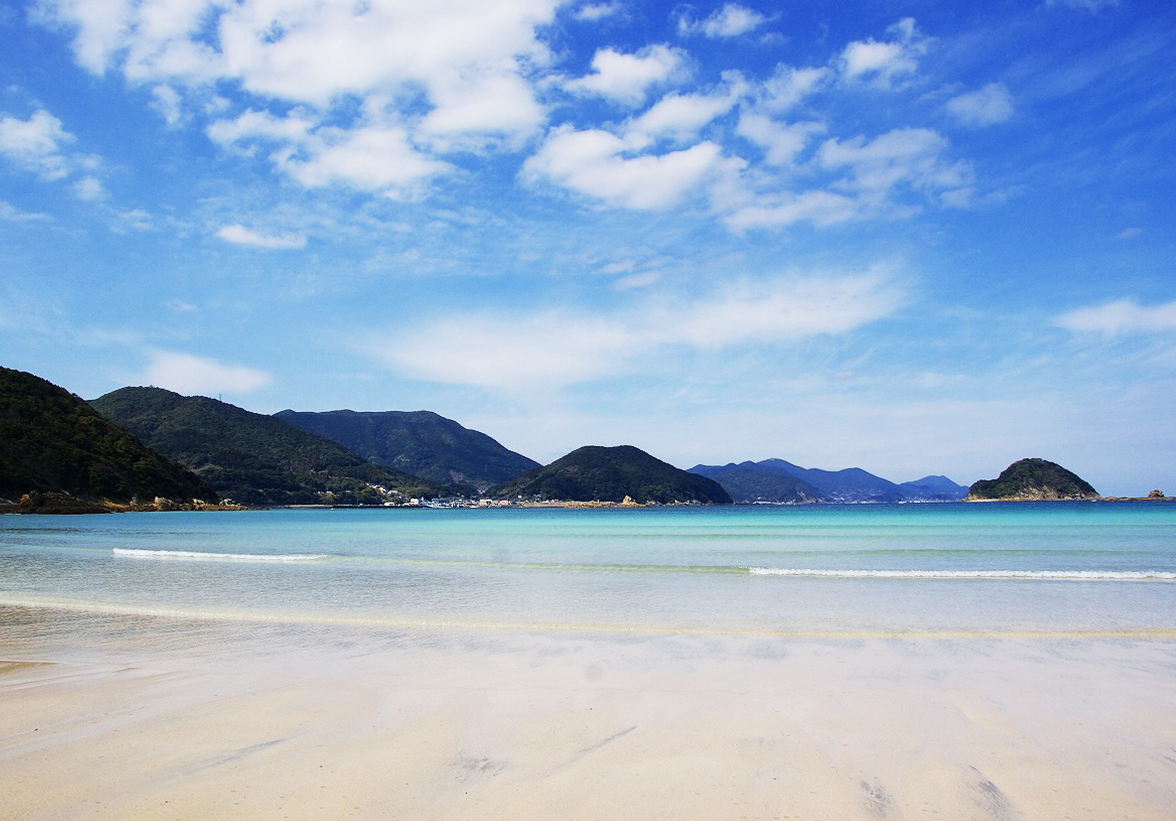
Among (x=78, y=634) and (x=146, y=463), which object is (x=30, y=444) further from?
(x=78, y=634)

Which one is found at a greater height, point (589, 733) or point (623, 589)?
point (589, 733)

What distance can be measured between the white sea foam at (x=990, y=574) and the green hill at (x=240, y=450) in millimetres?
153074

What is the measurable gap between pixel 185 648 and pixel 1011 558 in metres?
27.0

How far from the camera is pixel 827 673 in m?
8.21

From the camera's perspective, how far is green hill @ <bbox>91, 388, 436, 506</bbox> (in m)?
151

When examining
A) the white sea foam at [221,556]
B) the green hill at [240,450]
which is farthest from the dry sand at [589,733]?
the green hill at [240,450]

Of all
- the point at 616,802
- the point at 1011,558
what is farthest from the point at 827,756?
the point at 1011,558

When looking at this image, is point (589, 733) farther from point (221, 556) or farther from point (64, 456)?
point (64, 456)

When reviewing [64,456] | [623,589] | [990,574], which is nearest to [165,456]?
[64,456]

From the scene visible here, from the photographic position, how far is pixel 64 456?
91000mm

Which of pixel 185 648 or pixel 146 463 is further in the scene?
pixel 146 463

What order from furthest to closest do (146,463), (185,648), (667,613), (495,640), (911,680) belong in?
(146,463) < (667,613) < (495,640) < (185,648) < (911,680)

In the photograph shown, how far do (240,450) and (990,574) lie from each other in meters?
176

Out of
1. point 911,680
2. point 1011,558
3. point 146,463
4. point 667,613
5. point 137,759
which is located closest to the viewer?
point 137,759
